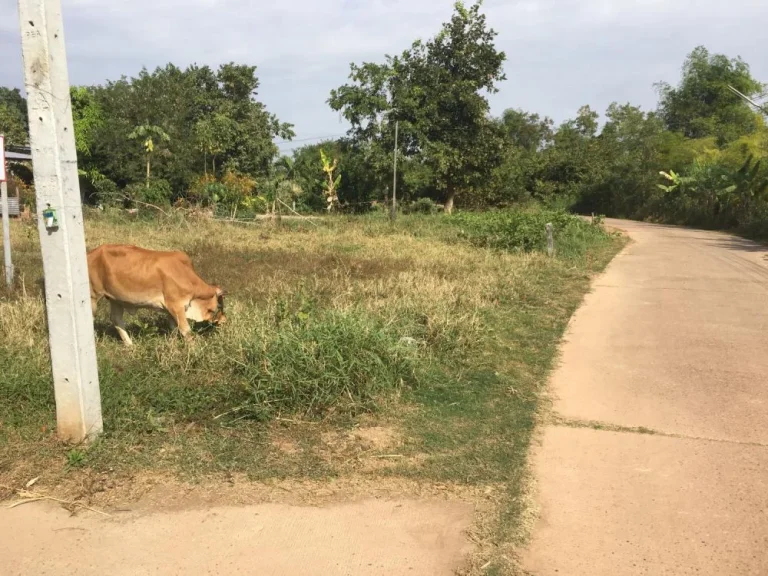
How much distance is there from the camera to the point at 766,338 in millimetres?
7234

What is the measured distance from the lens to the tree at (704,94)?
3950 centimetres

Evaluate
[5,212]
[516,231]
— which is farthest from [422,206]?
[5,212]

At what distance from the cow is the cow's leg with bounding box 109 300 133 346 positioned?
0.06 meters

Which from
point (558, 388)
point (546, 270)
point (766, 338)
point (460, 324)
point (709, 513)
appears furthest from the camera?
point (546, 270)

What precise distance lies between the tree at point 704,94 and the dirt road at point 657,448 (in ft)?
117

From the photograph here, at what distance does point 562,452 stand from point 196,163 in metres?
32.8

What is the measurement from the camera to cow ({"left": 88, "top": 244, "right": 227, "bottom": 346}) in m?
6.00

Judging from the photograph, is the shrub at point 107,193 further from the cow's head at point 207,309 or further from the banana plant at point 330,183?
the cow's head at point 207,309

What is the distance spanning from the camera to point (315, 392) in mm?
4754

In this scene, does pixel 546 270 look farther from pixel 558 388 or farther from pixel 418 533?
pixel 418 533

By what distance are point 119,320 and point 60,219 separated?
9.80ft

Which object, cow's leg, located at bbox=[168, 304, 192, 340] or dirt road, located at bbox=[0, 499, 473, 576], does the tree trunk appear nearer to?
cow's leg, located at bbox=[168, 304, 192, 340]

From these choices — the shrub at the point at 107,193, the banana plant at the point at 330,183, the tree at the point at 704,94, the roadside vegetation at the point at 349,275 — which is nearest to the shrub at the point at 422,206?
the roadside vegetation at the point at 349,275

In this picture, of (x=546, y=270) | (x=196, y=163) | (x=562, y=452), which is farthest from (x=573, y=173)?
(x=562, y=452)
